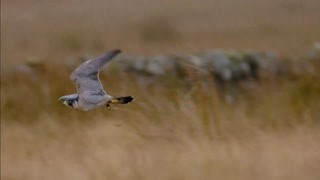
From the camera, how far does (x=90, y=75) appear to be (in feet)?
14.4

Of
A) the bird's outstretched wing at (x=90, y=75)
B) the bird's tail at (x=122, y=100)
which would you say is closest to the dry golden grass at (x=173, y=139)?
the bird's outstretched wing at (x=90, y=75)

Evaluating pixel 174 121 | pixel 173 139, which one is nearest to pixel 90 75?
pixel 174 121

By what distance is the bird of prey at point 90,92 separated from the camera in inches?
160

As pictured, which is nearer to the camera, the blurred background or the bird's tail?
the bird's tail

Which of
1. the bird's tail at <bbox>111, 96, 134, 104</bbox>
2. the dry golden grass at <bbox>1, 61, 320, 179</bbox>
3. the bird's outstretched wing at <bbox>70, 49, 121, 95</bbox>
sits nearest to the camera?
the bird's tail at <bbox>111, 96, 134, 104</bbox>

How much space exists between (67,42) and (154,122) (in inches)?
440

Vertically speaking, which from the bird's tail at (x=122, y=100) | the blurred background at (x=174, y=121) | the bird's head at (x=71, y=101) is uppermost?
the bird's tail at (x=122, y=100)

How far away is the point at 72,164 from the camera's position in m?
6.66

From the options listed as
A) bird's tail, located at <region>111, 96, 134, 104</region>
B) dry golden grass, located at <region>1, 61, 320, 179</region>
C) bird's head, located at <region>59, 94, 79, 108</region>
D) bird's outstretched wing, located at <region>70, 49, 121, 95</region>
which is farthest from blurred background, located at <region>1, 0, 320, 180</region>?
Result: bird's tail, located at <region>111, 96, 134, 104</region>

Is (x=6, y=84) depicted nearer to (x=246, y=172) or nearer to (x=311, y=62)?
(x=311, y=62)

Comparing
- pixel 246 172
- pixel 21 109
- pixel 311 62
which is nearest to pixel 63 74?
pixel 21 109

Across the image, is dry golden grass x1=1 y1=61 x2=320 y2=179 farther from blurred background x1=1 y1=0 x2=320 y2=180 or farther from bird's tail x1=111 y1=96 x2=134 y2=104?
bird's tail x1=111 y1=96 x2=134 y2=104

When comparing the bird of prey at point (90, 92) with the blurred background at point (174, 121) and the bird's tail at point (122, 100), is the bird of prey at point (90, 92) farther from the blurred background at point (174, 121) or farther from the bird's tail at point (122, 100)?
the blurred background at point (174, 121)

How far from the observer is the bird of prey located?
160 inches
